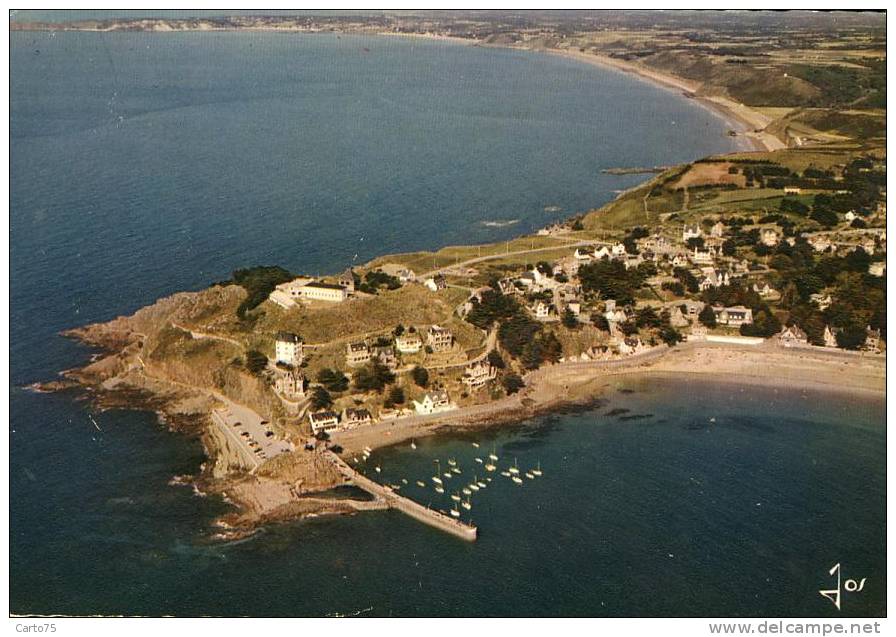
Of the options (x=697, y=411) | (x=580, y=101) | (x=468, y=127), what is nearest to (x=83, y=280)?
(x=697, y=411)

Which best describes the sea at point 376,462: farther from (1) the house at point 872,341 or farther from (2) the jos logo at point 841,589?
(1) the house at point 872,341

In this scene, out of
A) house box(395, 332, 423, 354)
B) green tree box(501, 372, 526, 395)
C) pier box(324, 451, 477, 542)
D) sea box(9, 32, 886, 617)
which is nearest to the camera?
sea box(9, 32, 886, 617)

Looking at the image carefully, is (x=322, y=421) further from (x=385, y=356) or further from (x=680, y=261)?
(x=680, y=261)

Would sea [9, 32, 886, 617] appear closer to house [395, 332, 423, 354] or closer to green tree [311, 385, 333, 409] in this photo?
green tree [311, 385, 333, 409]

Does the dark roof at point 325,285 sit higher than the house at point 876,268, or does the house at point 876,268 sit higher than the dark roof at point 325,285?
the dark roof at point 325,285

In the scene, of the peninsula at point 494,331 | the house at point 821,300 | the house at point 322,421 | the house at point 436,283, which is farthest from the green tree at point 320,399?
the house at point 821,300

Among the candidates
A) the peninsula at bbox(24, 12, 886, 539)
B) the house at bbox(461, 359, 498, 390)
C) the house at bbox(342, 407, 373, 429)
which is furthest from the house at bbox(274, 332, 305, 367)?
the house at bbox(461, 359, 498, 390)
